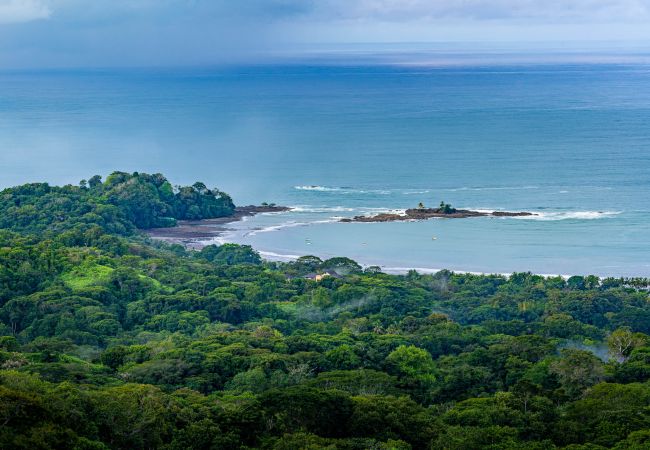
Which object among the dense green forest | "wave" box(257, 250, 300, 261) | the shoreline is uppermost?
the shoreline

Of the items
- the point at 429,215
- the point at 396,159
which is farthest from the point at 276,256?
the point at 396,159

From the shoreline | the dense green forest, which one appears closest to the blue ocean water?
the shoreline

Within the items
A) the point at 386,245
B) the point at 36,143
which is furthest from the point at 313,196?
the point at 36,143

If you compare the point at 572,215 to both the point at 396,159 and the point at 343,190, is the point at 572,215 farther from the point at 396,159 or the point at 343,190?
the point at 396,159

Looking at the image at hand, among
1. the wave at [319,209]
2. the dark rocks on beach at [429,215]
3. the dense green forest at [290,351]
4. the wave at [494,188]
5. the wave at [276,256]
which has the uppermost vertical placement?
the wave at [494,188]

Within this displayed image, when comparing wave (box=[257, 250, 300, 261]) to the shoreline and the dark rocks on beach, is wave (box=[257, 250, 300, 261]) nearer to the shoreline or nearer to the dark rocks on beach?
the shoreline

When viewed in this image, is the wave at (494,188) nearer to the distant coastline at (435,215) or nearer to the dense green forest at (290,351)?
the distant coastline at (435,215)

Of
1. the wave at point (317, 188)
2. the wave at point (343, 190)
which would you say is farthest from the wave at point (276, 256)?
the wave at point (317, 188)
